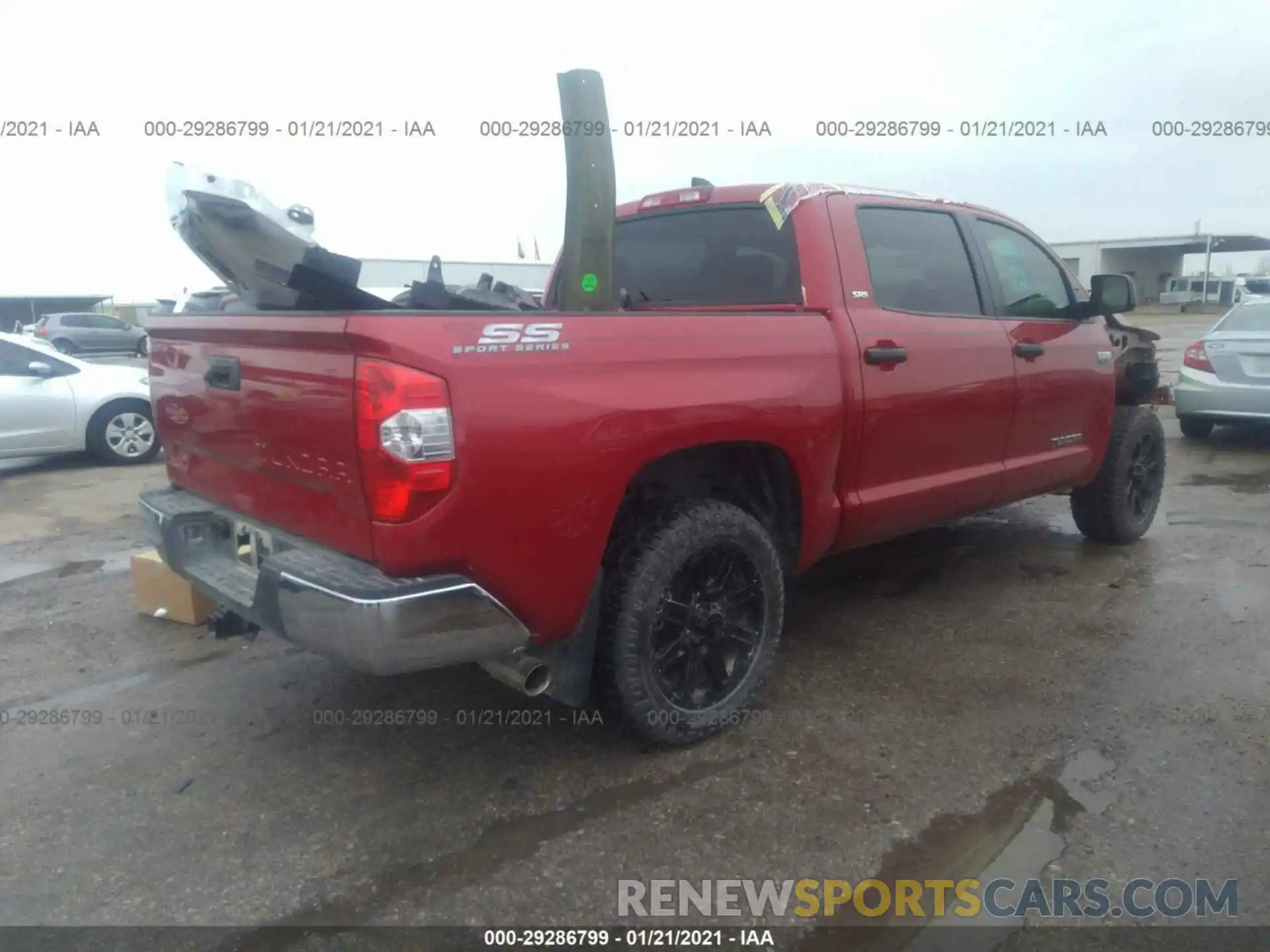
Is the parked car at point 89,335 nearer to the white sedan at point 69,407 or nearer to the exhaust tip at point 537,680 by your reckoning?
the white sedan at point 69,407

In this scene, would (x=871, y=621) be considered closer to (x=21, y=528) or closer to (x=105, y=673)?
(x=105, y=673)

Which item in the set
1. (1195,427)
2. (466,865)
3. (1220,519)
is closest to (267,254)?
(466,865)

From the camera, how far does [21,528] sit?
253 inches

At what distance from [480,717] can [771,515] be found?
4.22 ft

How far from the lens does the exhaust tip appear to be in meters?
2.74

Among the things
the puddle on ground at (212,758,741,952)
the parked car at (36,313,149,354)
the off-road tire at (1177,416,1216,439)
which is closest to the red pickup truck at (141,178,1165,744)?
the puddle on ground at (212,758,741,952)

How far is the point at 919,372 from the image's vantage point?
3.78 m

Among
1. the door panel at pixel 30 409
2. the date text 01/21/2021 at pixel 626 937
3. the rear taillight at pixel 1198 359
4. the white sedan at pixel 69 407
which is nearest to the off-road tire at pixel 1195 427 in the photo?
the rear taillight at pixel 1198 359

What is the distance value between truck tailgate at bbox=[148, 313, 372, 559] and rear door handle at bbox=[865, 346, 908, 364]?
196 centimetres

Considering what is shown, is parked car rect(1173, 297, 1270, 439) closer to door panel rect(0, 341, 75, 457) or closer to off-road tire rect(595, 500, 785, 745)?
off-road tire rect(595, 500, 785, 745)

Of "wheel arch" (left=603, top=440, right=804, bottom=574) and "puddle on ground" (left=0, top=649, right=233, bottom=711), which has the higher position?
"wheel arch" (left=603, top=440, right=804, bottom=574)

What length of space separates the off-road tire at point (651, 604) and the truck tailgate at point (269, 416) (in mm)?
805

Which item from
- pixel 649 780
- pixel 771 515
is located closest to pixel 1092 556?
pixel 771 515

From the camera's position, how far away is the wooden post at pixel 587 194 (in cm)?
346
